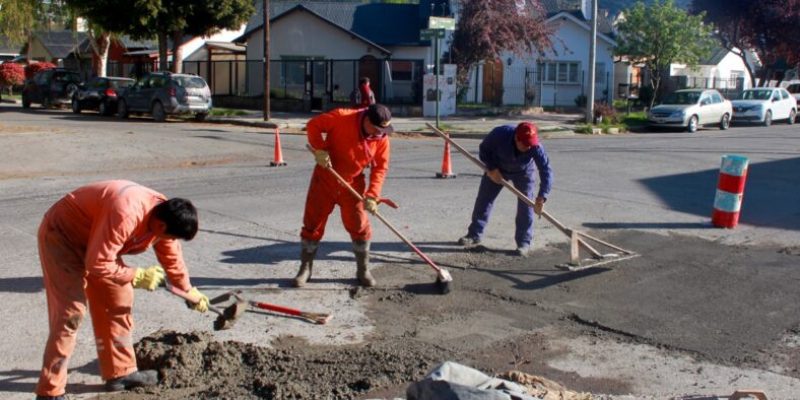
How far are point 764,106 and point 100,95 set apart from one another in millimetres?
24837

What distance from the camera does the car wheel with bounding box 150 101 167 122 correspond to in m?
28.2

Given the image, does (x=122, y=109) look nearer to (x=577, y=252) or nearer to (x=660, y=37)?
(x=660, y=37)

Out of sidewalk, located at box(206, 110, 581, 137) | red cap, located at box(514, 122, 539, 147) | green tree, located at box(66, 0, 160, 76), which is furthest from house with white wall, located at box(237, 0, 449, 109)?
red cap, located at box(514, 122, 539, 147)

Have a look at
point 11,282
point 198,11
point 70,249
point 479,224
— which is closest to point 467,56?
point 198,11

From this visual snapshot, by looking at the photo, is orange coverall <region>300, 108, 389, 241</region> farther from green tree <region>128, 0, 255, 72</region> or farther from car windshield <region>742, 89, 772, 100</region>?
car windshield <region>742, 89, 772, 100</region>

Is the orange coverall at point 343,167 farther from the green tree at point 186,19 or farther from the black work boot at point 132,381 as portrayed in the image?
the green tree at point 186,19

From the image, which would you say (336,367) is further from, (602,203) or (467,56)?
(467,56)

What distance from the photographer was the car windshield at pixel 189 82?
1104 inches

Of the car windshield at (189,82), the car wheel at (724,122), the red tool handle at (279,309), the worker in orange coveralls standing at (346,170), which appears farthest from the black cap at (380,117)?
the car wheel at (724,122)

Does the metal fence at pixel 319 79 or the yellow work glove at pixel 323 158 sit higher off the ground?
the metal fence at pixel 319 79

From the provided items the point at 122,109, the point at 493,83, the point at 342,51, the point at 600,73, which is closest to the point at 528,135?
the point at 122,109

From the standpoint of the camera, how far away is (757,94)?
1323 inches

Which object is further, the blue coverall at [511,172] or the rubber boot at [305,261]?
the blue coverall at [511,172]

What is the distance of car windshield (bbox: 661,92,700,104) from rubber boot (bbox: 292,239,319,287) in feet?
80.2
